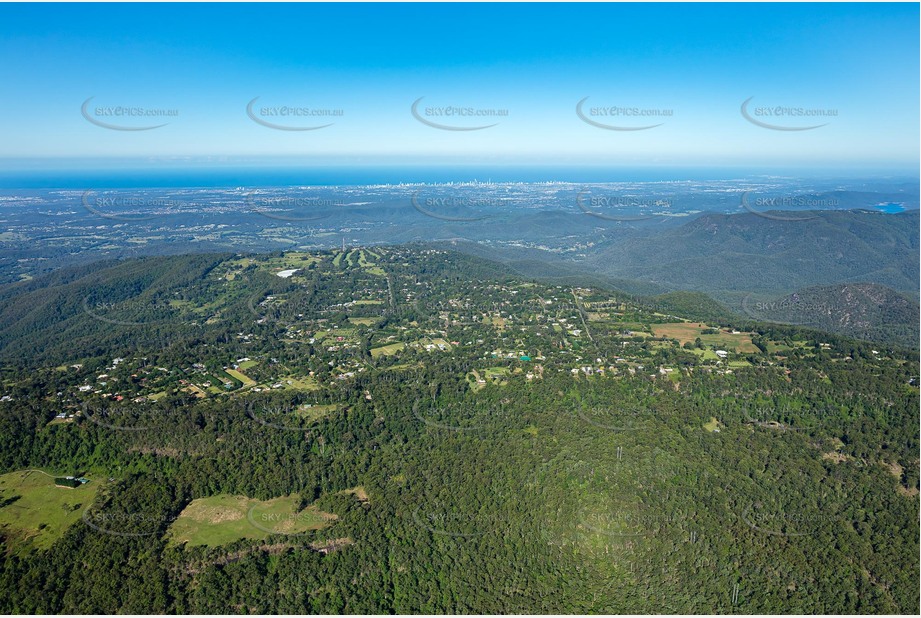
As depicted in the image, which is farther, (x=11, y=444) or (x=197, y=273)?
(x=197, y=273)

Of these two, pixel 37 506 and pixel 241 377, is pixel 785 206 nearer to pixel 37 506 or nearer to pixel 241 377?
pixel 241 377

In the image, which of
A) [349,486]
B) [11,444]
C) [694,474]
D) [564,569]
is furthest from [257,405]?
[694,474]

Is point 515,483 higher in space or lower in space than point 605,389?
lower

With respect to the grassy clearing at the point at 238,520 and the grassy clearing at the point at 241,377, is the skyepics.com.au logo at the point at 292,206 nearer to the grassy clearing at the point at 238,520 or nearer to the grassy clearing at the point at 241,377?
the grassy clearing at the point at 241,377

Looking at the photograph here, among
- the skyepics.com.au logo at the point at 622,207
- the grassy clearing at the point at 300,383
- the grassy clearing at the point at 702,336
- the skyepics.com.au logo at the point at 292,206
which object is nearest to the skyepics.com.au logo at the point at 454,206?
the skyepics.com.au logo at the point at 292,206

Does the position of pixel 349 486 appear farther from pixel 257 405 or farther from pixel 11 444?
pixel 11 444

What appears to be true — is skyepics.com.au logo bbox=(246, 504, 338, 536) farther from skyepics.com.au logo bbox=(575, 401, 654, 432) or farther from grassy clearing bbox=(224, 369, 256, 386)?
skyepics.com.au logo bbox=(575, 401, 654, 432)

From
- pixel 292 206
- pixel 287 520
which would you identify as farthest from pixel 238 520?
pixel 292 206
